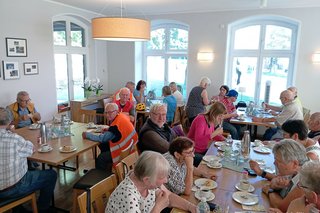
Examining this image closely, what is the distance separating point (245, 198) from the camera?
192cm

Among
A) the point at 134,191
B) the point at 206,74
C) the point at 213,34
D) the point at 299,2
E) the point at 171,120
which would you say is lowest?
the point at 171,120

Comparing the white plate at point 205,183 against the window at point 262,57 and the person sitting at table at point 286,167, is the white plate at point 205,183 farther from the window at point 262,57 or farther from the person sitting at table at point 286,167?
the window at point 262,57

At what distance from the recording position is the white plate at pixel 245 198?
1.86 meters

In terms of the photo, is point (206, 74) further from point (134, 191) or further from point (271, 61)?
point (134, 191)

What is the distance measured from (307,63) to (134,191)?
5367mm

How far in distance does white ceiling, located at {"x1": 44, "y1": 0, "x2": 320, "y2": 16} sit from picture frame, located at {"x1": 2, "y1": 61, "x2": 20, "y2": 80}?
1668 millimetres

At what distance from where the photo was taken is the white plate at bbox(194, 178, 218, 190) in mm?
2074

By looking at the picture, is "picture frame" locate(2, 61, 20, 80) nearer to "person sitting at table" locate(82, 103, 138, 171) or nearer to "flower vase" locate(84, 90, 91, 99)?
"flower vase" locate(84, 90, 91, 99)

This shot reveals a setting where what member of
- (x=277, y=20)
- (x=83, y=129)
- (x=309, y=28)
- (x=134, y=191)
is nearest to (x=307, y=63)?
(x=309, y=28)

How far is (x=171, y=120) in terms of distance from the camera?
5395mm

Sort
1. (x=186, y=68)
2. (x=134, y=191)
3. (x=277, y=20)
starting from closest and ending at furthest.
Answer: (x=134, y=191) < (x=277, y=20) < (x=186, y=68)

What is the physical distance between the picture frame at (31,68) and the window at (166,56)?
3.22 m

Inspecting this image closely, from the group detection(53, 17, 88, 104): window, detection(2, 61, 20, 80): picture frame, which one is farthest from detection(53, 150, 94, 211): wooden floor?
detection(53, 17, 88, 104): window

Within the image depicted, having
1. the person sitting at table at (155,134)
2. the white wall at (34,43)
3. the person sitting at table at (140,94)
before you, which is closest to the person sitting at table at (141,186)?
the person sitting at table at (155,134)
